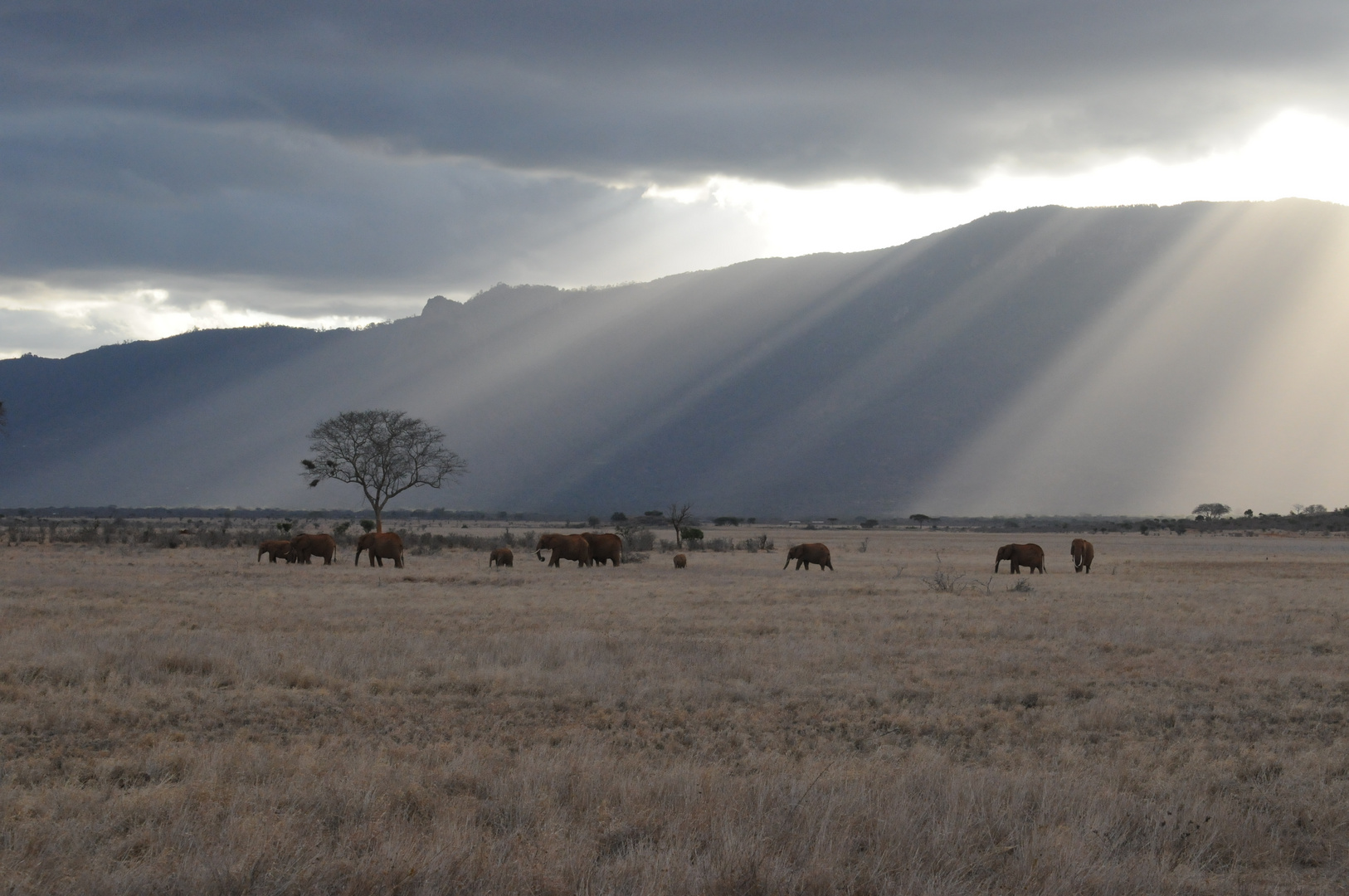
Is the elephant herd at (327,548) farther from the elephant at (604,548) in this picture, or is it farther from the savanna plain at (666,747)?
the savanna plain at (666,747)

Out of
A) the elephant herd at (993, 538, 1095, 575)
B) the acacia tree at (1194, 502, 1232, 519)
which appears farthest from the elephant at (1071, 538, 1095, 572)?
the acacia tree at (1194, 502, 1232, 519)

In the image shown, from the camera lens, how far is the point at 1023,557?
35.5 m

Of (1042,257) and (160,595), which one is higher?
(1042,257)

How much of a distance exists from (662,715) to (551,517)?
133 m

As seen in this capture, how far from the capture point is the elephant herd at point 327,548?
3547cm

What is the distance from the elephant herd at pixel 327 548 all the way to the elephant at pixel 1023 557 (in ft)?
69.5

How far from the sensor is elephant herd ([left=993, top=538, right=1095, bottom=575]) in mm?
35281

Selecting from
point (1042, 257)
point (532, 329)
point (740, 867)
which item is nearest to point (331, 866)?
point (740, 867)

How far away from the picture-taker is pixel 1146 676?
44.9ft

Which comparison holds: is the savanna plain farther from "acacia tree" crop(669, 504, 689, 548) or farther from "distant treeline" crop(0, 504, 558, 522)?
"distant treeline" crop(0, 504, 558, 522)

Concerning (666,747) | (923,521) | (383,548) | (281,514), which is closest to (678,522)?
(383,548)

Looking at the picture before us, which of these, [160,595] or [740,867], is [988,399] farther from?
[740,867]

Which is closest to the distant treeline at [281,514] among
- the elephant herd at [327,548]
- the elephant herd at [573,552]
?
the elephant herd at [573,552]

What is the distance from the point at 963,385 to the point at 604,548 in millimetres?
107997
